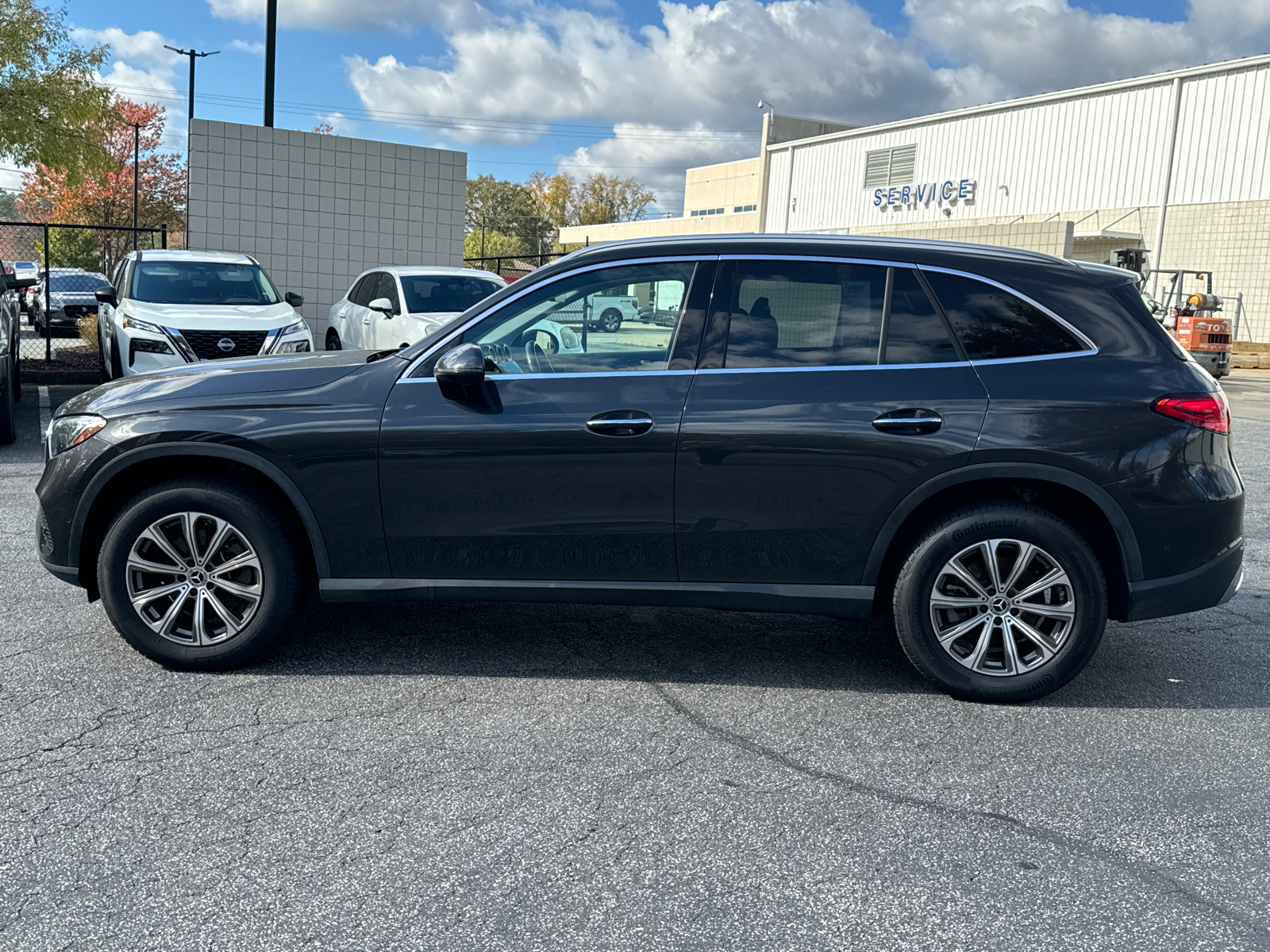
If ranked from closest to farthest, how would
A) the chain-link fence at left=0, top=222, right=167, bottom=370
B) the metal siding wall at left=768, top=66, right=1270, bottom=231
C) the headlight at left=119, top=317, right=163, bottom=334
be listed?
1. the headlight at left=119, top=317, right=163, bottom=334
2. the chain-link fence at left=0, top=222, right=167, bottom=370
3. the metal siding wall at left=768, top=66, right=1270, bottom=231

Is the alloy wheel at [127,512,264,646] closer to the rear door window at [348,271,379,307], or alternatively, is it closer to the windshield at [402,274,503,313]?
the windshield at [402,274,503,313]

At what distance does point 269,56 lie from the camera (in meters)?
19.4

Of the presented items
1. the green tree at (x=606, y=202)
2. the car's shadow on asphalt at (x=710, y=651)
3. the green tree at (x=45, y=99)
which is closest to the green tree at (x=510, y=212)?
the green tree at (x=606, y=202)

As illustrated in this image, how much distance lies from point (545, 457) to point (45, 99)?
1596cm

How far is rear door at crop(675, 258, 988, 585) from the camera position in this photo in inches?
172

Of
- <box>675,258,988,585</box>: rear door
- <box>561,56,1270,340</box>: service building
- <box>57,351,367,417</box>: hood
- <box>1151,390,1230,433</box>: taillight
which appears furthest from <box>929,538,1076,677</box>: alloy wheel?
<box>561,56,1270,340</box>: service building

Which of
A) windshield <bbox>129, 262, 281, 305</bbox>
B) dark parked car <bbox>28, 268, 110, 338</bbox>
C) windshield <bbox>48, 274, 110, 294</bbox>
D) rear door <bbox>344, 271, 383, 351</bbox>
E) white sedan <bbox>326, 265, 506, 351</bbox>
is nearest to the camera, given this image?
windshield <bbox>129, 262, 281, 305</bbox>

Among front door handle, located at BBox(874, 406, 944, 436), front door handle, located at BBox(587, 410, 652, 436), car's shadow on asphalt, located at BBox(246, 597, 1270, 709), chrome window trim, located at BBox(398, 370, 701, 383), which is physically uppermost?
chrome window trim, located at BBox(398, 370, 701, 383)

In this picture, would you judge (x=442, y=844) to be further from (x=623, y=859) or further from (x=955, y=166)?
(x=955, y=166)

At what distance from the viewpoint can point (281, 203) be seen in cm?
1938

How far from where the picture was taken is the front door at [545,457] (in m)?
4.41

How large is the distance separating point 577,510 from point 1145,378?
7.52 ft

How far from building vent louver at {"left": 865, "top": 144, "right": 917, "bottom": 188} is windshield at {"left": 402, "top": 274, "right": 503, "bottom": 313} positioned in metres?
35.8

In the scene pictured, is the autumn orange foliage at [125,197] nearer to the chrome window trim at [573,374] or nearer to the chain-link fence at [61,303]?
the chain-link fence at [61,303]
